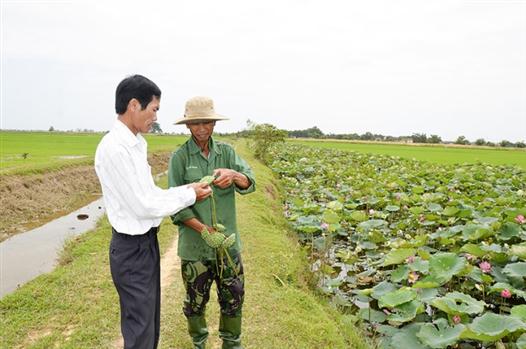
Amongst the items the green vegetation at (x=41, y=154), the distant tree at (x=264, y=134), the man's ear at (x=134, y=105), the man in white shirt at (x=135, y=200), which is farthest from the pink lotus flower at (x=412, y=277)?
the distant tree at (x=264, y=134)

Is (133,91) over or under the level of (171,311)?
over

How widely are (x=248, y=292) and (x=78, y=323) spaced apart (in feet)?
5.44

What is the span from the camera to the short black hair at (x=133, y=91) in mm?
1942

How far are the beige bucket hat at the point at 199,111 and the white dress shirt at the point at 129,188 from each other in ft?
1.73

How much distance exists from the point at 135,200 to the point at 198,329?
4.69ft

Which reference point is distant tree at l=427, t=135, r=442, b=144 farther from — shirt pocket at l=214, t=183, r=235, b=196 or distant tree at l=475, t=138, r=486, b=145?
shirt pocket at l=214, t=183, r=235, b=196

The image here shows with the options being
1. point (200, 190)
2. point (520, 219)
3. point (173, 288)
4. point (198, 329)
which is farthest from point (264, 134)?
point (200, 190)

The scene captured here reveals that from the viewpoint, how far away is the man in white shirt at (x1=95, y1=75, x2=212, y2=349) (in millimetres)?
1859

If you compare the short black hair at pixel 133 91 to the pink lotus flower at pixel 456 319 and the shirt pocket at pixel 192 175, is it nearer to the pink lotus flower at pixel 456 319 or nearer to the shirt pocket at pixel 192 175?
the shirt pocket at pixel 192 175

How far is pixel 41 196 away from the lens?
451 inches

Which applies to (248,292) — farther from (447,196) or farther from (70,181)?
(70,181)

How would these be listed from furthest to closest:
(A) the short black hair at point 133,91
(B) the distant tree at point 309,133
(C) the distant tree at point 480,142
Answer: (B) the distant tree at point 309,133 → (C) the distant tree at point 480,142 → (A) the short black hair at point 133,91

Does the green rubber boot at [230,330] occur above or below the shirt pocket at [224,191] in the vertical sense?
below

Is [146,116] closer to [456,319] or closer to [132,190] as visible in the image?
[132,190]
